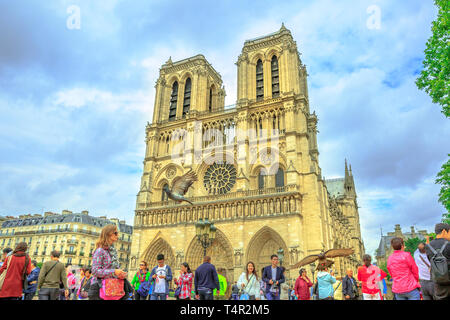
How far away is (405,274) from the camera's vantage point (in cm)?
518

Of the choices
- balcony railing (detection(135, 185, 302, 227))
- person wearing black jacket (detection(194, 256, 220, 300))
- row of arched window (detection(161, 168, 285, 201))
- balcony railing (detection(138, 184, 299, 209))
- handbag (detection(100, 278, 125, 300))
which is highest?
row of arched window (detection(161, 168, 285, 201))

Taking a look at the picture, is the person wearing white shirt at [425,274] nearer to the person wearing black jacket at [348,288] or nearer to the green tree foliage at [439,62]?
the person wearing black jacket at [348,288]

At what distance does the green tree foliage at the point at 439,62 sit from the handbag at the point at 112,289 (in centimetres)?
1142

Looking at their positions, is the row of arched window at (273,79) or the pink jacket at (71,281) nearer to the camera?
the pink jacket at (71,281)

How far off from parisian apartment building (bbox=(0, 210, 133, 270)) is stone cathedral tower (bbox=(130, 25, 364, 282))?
13.1 metres

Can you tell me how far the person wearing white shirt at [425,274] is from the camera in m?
5.38

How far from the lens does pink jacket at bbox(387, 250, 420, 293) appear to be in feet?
16.9

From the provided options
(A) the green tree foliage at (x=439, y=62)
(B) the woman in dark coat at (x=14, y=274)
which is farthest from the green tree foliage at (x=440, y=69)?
(B) the woman in dark coat at (x=14, y=274)

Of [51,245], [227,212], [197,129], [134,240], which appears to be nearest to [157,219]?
[134,240]

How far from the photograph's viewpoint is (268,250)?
82.1 feet

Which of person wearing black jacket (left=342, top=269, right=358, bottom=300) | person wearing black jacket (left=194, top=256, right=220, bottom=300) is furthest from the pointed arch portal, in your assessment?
person wearing black jacket (left=194, top=256, right=220, bottom=300)

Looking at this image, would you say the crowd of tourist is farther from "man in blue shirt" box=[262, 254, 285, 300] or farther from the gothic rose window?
the gothic rose window

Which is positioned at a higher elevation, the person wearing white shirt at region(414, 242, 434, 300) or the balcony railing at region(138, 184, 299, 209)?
the balcony railing at region(138, 184, 299, 209)

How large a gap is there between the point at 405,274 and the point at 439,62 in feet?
31.4
